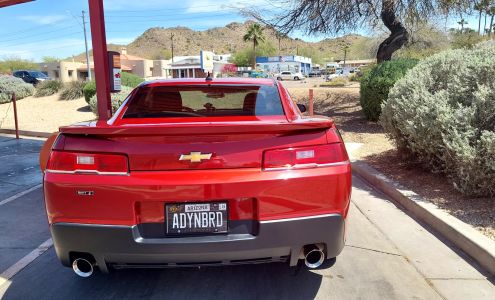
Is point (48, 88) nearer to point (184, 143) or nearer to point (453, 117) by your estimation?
point (453, 117)

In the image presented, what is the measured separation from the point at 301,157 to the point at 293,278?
1196mm

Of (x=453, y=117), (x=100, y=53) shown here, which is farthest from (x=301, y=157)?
(x=100, y=53)

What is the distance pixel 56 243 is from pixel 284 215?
1472 millimetres

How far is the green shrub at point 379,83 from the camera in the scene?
11391 millimetres

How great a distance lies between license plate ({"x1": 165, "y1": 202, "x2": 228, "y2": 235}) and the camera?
110 inches

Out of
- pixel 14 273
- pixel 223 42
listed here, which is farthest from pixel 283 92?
pixel 223 42

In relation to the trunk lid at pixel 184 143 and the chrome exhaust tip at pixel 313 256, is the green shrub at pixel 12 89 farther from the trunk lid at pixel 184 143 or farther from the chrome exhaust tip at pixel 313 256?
the chrome exhaust tip at pixel 313 256

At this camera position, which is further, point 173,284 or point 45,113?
point 45,113

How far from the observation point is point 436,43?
100ft

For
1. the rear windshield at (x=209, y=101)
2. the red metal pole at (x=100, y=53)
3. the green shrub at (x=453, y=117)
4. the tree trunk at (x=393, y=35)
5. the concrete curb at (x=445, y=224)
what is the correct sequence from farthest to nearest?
the tree trunk at (x=393, y=35) → the red metal pole at (x=100, y=53) → the green shrub at (x=453, y=117) → the rear windshield at (x=209, y=101) → the concrete curb at (x=445, y=224)

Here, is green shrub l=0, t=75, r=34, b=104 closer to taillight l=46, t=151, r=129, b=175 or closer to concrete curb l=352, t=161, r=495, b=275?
concrete curb l=352, t=161, r=495, b=275

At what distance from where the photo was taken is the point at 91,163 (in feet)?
9.21

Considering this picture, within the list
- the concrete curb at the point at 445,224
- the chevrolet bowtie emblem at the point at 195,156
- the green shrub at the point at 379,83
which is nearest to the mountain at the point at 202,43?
the green shrub at the point at 379,83

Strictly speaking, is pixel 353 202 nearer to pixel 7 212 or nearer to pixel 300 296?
pixel 300 296
